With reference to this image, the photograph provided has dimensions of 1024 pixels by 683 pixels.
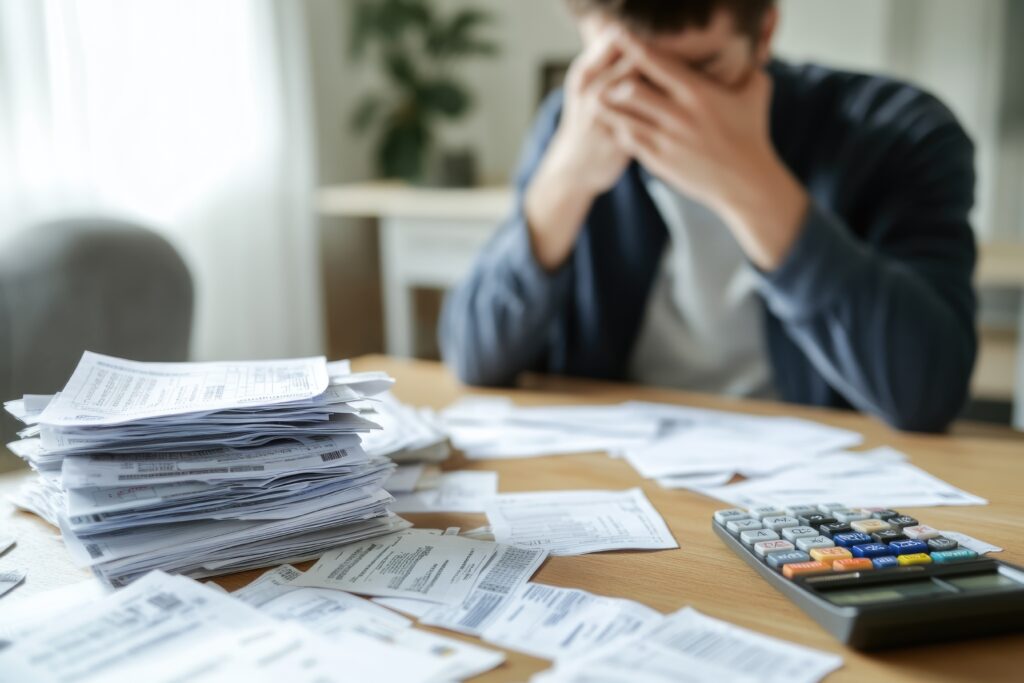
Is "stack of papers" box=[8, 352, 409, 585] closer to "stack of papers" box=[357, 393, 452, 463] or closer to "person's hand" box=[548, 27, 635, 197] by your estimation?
"stack of papers" box=[357, 393, 452, 463]

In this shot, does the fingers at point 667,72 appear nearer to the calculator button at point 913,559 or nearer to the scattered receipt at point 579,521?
Answer: the scattered receipt at point 579,521

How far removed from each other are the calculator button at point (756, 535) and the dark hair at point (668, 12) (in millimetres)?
599

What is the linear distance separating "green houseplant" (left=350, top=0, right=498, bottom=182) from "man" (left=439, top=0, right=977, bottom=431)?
1.64 m

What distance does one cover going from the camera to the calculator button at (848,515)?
56cm

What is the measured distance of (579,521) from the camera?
64cm

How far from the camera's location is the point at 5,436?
0.63m

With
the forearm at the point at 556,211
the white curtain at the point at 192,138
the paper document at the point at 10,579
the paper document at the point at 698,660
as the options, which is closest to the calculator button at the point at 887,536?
the paper document at the point at 698,660

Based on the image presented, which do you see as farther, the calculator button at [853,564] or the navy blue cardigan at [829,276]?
the navy blue cardigan at [829,276]

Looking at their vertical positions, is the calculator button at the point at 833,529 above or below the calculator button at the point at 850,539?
below

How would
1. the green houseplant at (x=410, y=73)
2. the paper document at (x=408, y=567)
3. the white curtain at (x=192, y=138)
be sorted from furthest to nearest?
the green houseplant at (x=410, y=73)
the white curtain at (x=192, y=138)
the paper document at (x=408, y=567)

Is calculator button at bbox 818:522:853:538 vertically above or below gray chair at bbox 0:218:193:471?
below

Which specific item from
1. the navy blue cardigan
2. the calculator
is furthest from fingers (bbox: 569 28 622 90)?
the calculator

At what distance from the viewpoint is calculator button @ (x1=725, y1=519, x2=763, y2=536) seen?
573 mm

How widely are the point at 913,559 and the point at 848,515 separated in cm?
8
